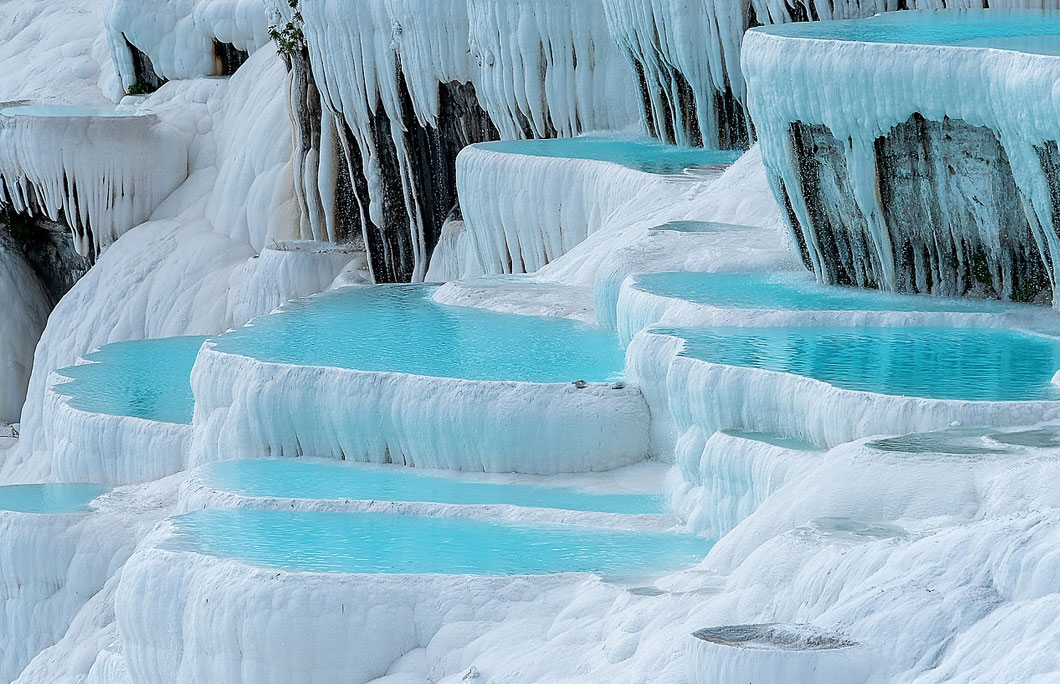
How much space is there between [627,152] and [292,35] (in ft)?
16.5

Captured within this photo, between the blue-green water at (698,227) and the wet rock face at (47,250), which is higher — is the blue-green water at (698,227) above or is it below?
above

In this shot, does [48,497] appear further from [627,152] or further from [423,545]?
[423,545]

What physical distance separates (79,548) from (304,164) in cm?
799

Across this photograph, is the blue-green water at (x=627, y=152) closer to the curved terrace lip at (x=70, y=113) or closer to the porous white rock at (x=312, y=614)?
the curved terrace lip at (x=70, y=113)

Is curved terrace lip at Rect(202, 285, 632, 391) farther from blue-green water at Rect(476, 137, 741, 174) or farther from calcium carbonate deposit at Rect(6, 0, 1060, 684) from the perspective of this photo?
blue-green water at Rect(476, 137, 741, 174)

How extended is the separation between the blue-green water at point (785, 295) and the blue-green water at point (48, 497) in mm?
4858

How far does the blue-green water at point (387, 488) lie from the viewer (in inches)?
359

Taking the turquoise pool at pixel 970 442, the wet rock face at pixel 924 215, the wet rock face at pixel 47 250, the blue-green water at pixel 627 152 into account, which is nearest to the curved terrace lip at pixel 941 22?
the wet rock face at pixel 924 215

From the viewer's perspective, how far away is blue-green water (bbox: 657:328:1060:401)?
8.10m

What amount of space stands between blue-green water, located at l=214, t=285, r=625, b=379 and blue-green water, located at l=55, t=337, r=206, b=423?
71.2 inches

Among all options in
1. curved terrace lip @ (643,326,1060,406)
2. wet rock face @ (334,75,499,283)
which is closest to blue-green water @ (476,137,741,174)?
wet rock face @ (334,75,499,283)

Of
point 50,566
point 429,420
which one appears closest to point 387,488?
point 429,420

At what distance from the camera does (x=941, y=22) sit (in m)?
11.4

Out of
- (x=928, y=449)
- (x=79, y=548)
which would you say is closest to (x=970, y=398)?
(x=928, y=449)
